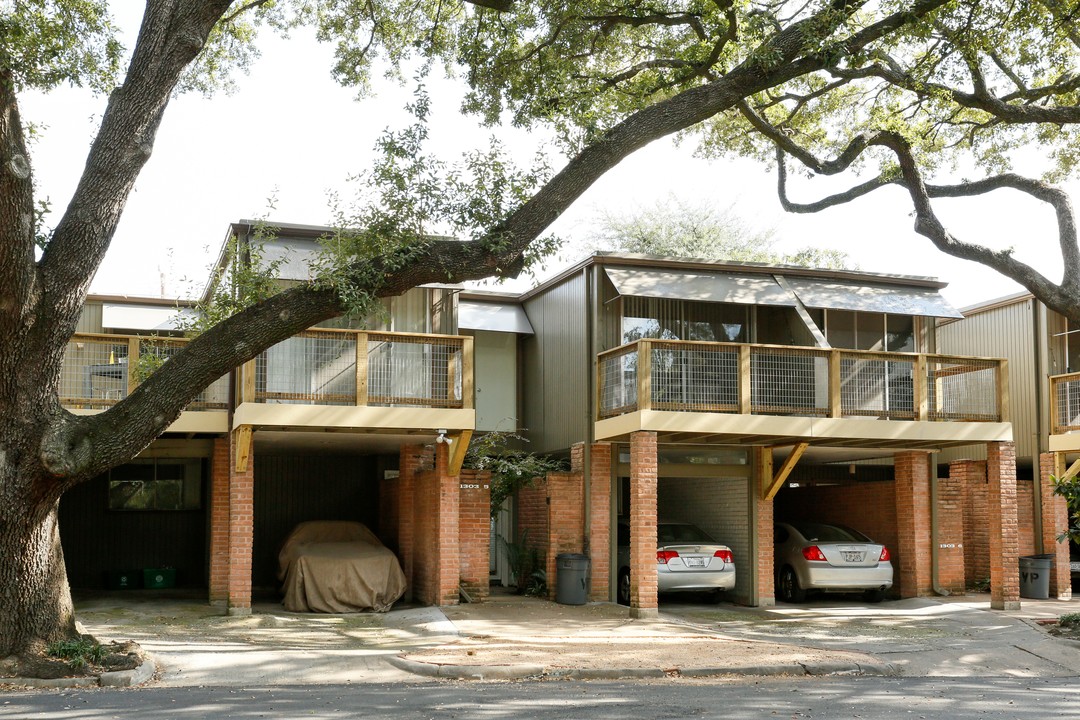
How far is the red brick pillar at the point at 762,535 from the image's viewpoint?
17938mm

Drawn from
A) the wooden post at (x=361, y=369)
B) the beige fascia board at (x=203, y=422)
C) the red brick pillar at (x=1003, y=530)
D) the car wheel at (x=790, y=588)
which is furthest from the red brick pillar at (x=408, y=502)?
the red brick pillar at (x=1003, y=530)

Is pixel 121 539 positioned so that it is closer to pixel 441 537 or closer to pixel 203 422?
pixel 203 422

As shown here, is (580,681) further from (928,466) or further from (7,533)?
(928,466)

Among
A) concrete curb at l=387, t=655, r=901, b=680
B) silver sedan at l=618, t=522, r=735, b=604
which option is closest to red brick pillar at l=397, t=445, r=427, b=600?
silver sedan at l=618, t=522, r=735, b=604

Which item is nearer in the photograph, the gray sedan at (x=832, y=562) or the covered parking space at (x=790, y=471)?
the covered parking space at (x=790, y=471)

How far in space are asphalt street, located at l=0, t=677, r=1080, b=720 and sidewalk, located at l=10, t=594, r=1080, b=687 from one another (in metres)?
0.70

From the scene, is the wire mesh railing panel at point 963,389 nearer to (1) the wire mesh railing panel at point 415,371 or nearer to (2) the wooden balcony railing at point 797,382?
(2) the wooden balcony railing at point 797,382

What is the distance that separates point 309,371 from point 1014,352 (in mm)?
13759

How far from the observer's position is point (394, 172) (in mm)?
11328

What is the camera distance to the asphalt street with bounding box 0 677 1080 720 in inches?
333

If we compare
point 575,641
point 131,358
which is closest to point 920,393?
point 575,641

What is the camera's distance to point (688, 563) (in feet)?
56.3

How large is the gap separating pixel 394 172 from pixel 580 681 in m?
5.32

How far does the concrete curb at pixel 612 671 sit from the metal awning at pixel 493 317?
924 centimetres
